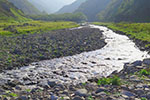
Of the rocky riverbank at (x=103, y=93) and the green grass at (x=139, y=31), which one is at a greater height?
the green grass at (x=139, y=31)

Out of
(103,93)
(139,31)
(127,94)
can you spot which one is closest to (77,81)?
(103,93)

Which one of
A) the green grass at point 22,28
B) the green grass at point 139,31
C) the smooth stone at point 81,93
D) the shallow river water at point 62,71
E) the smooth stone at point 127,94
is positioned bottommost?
the shallow river water at point 62,71

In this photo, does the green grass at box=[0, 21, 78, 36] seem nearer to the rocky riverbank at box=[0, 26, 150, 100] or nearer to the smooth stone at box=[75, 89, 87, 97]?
the rocky riverbank at box=[0, 26, 150, 100]

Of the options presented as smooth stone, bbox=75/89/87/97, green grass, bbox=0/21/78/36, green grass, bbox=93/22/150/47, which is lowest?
smooth stone, bbox=75/89/87/97

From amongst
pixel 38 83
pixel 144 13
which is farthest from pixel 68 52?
pixel 144 13

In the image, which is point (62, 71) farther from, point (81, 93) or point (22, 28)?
point (22, 28)

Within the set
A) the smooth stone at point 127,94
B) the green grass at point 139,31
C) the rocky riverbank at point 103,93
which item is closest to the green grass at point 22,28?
the green grass at point 139,31

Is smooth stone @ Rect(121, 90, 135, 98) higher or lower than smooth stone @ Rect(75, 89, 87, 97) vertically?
lower

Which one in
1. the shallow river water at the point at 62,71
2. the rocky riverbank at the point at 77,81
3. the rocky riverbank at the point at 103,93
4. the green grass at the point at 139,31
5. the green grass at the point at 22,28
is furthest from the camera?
the green grass at the point at 22,28

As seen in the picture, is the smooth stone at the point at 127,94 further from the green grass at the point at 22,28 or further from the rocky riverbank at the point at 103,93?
the green grass at the point at 22,28

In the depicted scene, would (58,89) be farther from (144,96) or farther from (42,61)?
(42,61)

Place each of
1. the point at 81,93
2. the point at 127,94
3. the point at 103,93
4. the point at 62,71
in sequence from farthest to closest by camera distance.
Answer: the point at 62,71 → the point at 81,93 → the point at 103,93 → the point at 127,94

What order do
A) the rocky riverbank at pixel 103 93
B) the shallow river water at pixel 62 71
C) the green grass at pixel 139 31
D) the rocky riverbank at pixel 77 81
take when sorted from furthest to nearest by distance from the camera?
the green grass at pixel 139 31 → the shallow river water at pixel 62 71 → the rocky riverbank at pixel 77 81 → the rocky riverbank at pixel 103 93

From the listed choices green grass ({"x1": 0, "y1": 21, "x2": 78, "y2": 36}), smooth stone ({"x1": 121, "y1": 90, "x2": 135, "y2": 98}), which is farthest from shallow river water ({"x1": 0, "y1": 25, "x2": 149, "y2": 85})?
green grass ({"x1": 0, "y1": 21, "x2": 78, "y2": 36})
